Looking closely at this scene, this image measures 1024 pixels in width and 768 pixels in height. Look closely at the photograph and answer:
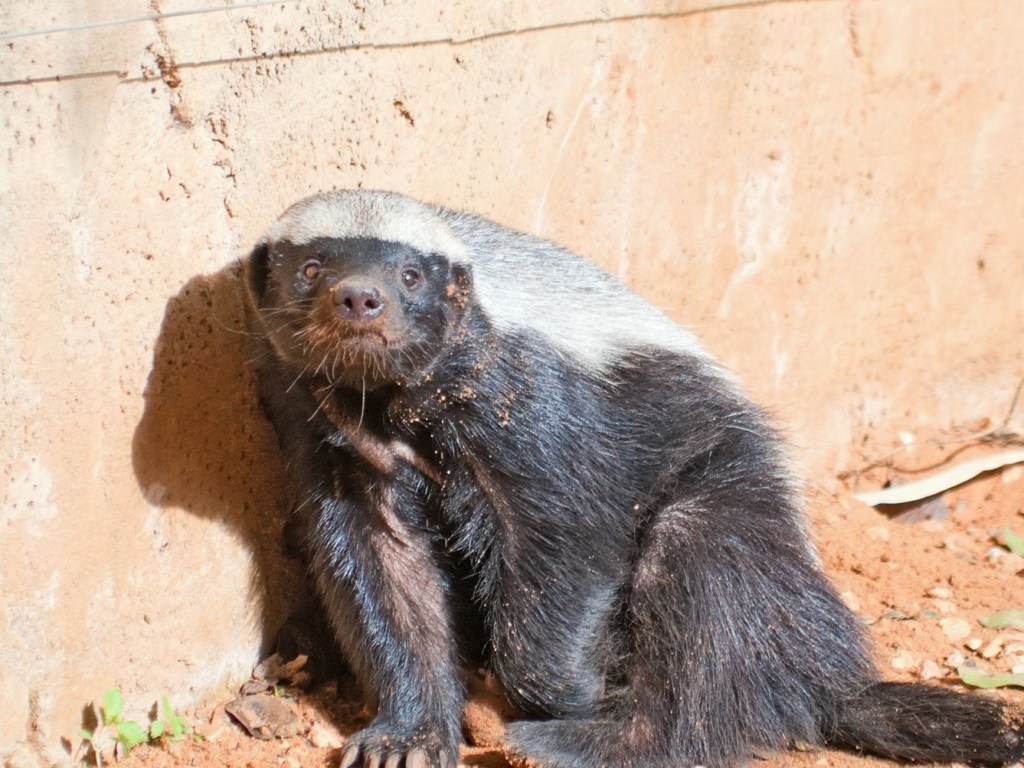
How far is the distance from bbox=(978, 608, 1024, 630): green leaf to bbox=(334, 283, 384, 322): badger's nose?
3580 mm

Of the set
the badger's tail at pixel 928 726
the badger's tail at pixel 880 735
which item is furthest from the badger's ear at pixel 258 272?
the badger's tail at pixel 928 726

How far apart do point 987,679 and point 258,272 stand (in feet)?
11.6

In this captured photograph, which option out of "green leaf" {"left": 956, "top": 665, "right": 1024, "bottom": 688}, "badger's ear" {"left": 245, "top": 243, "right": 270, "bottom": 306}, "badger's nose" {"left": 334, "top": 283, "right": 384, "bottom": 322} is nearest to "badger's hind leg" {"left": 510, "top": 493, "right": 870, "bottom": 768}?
"green leaf" {"left": 956, "top": 665, "right": 1024, "bottom": 688}

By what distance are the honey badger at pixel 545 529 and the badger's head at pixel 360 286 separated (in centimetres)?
1

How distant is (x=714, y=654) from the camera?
15.4 feet

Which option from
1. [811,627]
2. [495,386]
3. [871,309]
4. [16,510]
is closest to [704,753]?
[811,627]

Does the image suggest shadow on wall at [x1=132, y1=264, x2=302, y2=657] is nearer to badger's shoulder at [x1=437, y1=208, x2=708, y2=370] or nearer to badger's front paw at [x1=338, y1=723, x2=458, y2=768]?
badger's front paw at [x1=338, y1=723, x2=458, y2=768]

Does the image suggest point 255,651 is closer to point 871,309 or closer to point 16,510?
point 16,510

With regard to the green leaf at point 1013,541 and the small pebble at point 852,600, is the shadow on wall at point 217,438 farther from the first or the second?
the green leaf at point 1013,541

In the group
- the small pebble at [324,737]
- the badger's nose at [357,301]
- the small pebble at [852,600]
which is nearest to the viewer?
the badger's nose at [357,301]

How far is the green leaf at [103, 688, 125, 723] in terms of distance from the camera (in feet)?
14.6

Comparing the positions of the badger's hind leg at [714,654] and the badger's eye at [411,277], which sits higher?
the badger's eye at [411,277]

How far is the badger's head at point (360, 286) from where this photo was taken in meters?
4.20

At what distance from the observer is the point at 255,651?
17.4 feet
